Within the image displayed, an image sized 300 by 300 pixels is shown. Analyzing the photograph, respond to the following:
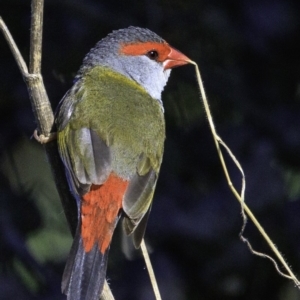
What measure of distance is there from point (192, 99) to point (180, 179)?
1.45 feet

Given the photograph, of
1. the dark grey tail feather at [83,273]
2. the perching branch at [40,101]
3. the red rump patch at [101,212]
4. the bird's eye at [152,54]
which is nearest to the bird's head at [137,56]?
the bird's eye at [152,54]

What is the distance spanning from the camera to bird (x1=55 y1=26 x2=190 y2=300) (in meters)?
3.80

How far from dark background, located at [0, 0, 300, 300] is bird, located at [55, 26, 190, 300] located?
0.71 meters

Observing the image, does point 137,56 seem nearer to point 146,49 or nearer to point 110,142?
point 146,49

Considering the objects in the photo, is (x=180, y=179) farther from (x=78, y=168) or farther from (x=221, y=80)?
(x=78, y=168)

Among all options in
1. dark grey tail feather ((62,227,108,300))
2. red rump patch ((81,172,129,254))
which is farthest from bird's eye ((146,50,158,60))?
dark grey tail feather ((62,227,108,300))

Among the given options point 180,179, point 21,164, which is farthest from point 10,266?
point 180,179

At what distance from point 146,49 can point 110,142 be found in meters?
0.76

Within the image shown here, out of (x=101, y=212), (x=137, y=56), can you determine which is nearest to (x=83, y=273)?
(x=101, y=212)

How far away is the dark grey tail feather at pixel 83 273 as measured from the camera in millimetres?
3703

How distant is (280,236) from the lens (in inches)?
210

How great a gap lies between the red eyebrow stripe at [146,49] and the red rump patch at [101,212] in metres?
0.95

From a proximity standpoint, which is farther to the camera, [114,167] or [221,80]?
[221,80]

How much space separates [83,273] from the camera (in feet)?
12.3
